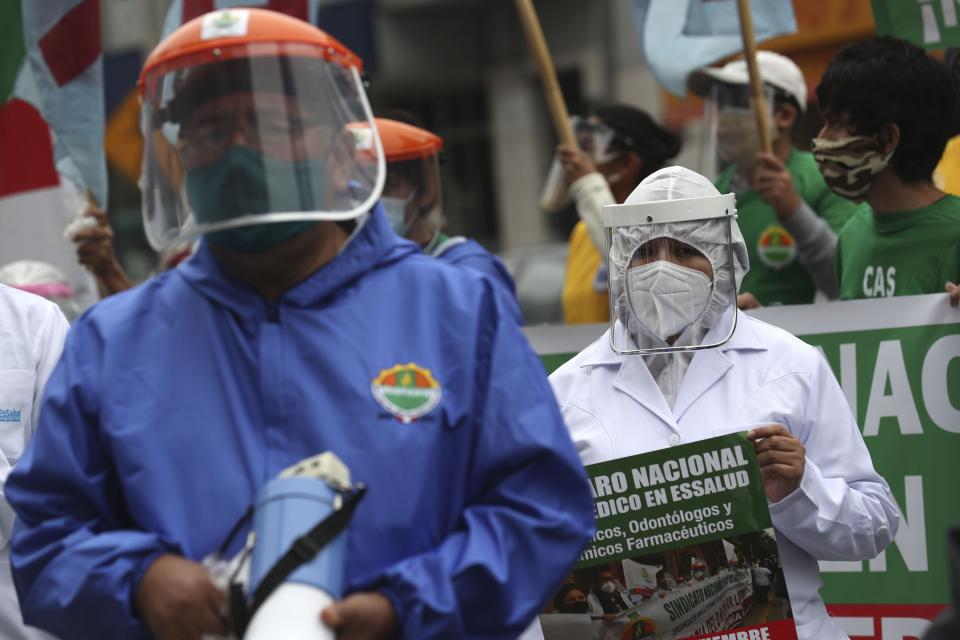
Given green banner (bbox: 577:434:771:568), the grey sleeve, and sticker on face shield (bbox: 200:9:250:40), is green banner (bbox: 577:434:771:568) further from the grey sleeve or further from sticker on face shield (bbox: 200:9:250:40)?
the grey sleeve

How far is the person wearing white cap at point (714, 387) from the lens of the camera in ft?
11.6

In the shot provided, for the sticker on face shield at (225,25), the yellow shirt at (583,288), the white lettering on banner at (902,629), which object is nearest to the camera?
the sticker on face shield at (225,25)

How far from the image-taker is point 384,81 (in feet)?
A: 83.7

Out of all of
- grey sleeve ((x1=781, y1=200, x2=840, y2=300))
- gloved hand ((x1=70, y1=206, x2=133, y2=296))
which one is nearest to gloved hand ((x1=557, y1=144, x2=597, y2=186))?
grey sleeve ((x1=781, y1=200, x2=840, y2=300))

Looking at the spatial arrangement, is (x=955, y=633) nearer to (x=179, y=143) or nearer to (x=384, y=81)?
(x=179, y=143)

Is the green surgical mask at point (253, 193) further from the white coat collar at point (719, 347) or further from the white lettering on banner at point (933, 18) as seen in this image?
the white lettering on banner at point (933, 18)

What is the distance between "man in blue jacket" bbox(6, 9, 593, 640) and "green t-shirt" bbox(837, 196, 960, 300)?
2.62 m

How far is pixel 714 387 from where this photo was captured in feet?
12.2

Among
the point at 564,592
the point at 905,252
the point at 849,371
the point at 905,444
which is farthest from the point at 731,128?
the point at 564,592

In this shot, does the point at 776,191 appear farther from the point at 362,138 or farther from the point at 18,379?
the point at 362,138

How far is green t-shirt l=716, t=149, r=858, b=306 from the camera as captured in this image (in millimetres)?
6125

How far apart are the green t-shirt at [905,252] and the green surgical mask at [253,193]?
2.84 meters

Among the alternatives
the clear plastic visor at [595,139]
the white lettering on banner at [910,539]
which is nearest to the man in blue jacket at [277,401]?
the white lettering on banner at [910,539]

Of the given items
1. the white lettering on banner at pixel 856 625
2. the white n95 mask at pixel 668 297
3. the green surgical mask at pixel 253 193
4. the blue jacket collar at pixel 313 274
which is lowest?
the white lettering on banner at pixel 856 625
